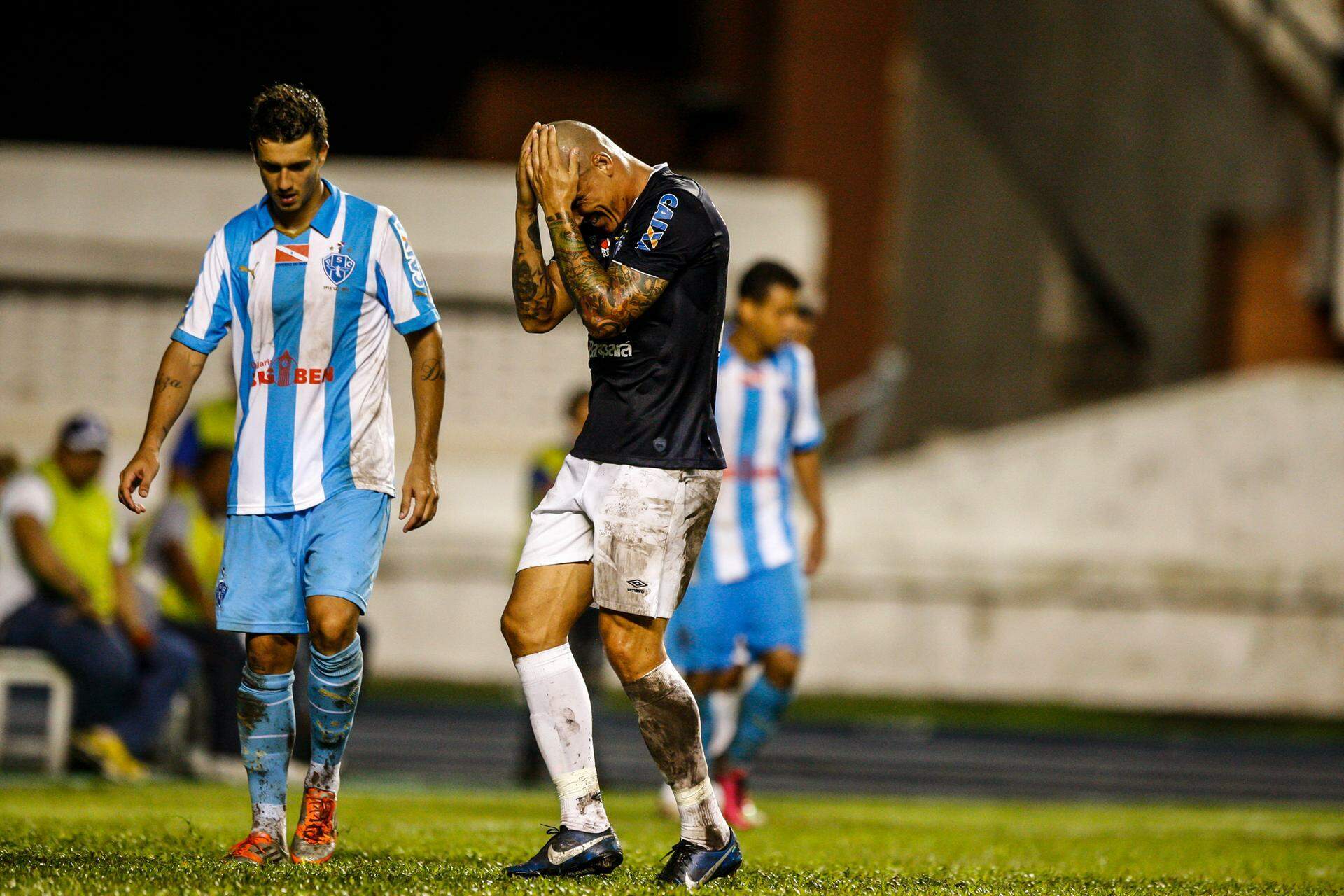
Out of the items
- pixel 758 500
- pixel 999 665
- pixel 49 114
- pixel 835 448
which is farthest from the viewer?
pixel 49 114

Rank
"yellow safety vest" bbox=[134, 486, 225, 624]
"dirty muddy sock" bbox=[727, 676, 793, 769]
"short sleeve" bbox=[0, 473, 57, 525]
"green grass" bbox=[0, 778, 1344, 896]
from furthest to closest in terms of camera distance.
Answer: "yellow safety vest" bbox=[134, 486, 225, 624], "short sleeve" bbox=[0, 473, 57, 525], "dirty muddy sock" bbox=[727, 676, 793, 769], "green grass" bbox=[0, 778, 1344, 896]

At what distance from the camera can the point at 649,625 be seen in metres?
5.41

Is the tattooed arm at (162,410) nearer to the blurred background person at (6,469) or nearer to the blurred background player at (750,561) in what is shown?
the blurred background player at (750,561)

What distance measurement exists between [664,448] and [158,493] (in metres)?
12.3

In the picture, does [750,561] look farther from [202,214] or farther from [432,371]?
[202,214]

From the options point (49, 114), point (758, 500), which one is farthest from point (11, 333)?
point (758, 500)

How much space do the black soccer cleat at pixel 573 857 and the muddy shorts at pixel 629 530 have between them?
0.67 metres

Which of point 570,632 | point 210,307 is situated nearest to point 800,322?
point 570,632

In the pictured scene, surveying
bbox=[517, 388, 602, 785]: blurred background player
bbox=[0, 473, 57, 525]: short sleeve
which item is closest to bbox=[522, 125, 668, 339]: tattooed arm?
bbox=[517, 388, 602, 785]: blurred background player

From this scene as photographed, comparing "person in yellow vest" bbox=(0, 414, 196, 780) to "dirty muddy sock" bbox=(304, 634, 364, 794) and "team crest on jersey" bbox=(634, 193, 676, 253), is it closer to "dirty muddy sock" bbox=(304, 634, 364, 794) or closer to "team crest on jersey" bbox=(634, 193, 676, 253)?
"dirty muddy sock" bbox=(304, 634, 364, 794)

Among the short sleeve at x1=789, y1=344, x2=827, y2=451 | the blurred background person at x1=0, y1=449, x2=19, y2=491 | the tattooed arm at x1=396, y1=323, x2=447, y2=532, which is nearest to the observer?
the tattooed arm at x1=396, y1=323, x2=447, y2=532

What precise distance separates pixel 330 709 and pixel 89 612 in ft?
16.7

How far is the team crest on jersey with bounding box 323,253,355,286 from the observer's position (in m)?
5.70

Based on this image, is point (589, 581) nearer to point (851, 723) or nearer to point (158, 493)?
point (851, 723)
